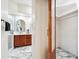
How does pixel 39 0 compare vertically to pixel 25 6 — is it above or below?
below

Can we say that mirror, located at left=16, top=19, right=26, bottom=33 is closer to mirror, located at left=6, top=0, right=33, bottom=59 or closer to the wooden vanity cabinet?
mirror, located at left=6, top=0, right=33, bottom=59

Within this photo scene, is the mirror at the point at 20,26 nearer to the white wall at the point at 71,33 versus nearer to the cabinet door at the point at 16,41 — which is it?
the cabinet door at the point at 16,41

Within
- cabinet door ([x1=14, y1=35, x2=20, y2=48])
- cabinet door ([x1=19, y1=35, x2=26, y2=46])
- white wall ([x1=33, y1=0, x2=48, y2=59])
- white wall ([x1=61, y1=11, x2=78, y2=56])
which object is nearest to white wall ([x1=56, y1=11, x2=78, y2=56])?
white wall ([x1=61, y1=11, x2=78, y2=56])

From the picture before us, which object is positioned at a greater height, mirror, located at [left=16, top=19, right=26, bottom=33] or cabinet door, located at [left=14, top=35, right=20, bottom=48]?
mirror, located at [left=16, top=19, right=26, bottom=33]

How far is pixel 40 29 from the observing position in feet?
8.96

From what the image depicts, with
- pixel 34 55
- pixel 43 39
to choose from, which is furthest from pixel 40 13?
pixel 34 55

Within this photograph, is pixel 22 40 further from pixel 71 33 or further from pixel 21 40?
pixel 71 33

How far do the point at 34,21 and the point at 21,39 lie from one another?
457 centimetres

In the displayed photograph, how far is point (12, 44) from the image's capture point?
6508 mm

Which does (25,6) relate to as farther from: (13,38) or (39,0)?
(39,0)

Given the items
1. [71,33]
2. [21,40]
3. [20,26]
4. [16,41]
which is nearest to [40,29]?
[71,33]

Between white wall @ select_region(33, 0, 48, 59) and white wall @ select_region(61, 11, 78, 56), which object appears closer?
white wall @ select_region(61, 11, 78, 56)

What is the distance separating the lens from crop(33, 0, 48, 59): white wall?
107 inches

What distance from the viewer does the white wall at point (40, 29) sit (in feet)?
8.93
